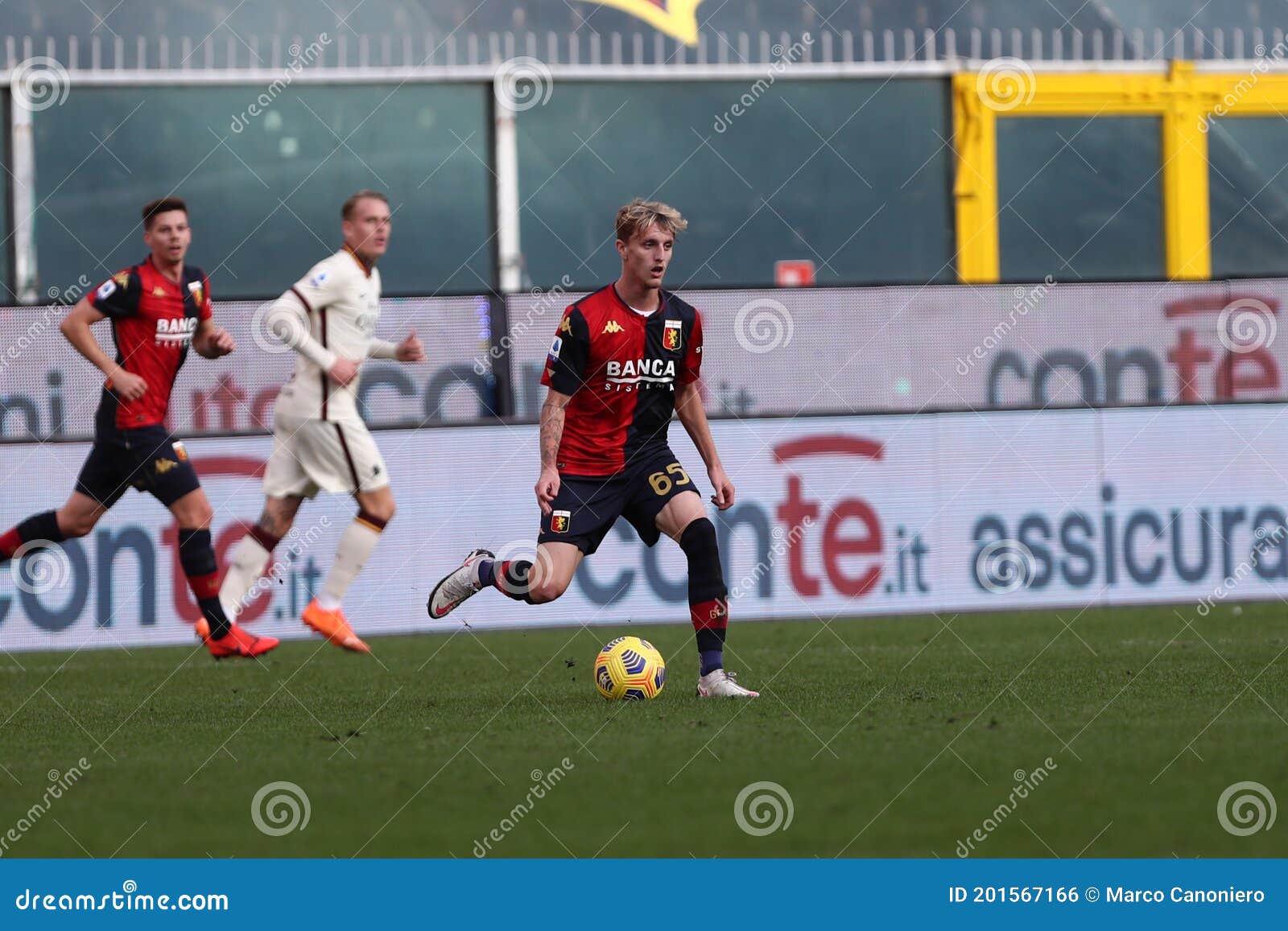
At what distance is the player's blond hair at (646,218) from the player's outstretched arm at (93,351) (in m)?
3.11

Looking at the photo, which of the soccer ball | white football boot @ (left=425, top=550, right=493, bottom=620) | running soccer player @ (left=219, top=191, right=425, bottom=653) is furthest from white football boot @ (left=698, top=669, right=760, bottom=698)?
running soccer player @ (left=219, top=191, right=425, bottom=653)

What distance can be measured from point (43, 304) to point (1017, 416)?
21.7 feet

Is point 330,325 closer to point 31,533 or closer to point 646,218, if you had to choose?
point 31,533

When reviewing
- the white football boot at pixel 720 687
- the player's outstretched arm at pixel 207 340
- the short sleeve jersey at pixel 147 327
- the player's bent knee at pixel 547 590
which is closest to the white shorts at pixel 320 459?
the player's outstretched arm at pixel 207 340

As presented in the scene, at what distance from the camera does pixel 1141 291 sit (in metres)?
13.1

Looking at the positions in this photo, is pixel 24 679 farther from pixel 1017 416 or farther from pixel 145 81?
pixel 145 81

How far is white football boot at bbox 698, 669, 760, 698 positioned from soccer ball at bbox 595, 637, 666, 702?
8.7 inches

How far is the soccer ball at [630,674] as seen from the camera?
7.66 m

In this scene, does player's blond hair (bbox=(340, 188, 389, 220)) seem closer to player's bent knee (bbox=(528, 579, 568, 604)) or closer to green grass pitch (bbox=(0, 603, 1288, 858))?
green grass pitch (bbox=(0, 603, 1288, 858))

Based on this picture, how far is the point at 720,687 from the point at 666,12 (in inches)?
531

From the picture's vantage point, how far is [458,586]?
814cm

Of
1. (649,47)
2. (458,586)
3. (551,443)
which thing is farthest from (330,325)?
(649,47)

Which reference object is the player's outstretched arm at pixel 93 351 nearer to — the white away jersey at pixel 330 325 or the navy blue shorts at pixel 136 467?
the navy blue shorts at pixel 136 467

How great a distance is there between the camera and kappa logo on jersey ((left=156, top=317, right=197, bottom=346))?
9711mm
